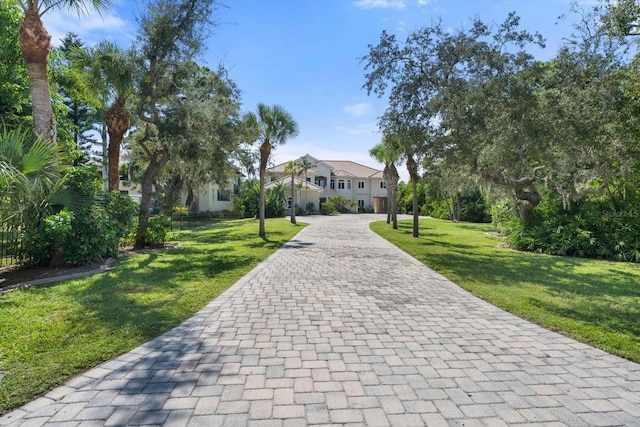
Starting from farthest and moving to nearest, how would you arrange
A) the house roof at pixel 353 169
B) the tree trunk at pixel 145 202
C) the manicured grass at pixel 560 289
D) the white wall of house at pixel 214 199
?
the house roof at pixel 353 169
the white wall of house at pixel 214 199
the tree trunk at pixel 145 202
the manicured grass at pixel 560 289

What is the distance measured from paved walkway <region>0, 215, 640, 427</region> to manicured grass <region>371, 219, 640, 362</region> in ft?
1.83

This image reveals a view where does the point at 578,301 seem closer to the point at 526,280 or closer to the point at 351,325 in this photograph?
the point at 526,280

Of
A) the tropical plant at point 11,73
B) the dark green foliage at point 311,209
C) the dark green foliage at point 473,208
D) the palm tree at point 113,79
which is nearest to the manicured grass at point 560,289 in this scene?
the palm tree at point 113,79

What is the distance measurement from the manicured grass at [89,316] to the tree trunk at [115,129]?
169 inches

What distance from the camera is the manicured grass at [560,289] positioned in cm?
499

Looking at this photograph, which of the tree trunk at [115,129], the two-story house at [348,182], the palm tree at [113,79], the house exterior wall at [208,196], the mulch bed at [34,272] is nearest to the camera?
the mulch bed at [34,272]

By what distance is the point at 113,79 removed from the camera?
1105 cm

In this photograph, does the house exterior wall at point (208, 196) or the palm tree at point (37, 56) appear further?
the house exterior wall at point (208, 196)

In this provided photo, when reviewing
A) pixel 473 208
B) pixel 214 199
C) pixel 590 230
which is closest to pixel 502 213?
pixel 590 230

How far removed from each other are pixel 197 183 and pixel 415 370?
91.9ft

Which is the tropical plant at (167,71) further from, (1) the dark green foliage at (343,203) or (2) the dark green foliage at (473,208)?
(1) the dark green foliage at (343,203)

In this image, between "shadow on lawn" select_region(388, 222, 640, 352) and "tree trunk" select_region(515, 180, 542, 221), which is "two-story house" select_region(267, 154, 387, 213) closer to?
"tree trunk" select_region(515, 180, 542, 221)

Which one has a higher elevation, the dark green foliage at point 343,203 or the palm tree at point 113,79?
the palm tree at point 113,79

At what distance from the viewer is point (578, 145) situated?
8703 mm
